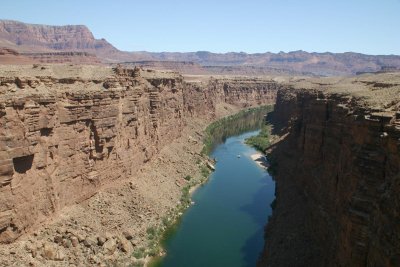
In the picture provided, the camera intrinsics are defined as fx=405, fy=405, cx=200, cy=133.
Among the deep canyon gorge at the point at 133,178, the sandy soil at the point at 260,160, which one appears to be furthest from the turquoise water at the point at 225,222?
the sandy soil at the point at 260,160

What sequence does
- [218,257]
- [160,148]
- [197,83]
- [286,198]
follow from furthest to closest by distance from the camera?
1. [197,83]
2. [160,148]
3. [286,198]
4. [218,257]

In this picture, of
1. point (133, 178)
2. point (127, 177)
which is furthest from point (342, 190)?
point (133, 178)

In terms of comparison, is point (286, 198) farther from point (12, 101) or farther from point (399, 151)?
point (12, 101)

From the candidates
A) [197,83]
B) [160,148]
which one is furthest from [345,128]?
[197,83]

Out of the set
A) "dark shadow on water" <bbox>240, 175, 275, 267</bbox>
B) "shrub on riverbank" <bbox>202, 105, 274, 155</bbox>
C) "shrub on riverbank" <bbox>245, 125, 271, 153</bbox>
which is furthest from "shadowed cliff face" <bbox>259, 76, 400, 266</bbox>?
"shrub on riverbank" <bbox>202, 105, 274, 155</bbox>

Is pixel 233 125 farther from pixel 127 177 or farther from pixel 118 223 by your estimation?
pixel 118 223

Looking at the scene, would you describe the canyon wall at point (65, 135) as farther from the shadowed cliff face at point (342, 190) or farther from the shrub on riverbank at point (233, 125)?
the shrub on riverbank at point (233, 125)

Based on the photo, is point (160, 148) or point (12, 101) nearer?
point (12, 101)

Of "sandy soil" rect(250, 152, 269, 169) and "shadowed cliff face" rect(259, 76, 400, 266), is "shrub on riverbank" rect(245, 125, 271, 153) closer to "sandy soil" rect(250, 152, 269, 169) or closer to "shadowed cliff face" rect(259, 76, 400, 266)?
"sandy soil" rect(250, 152, 269, 169)
